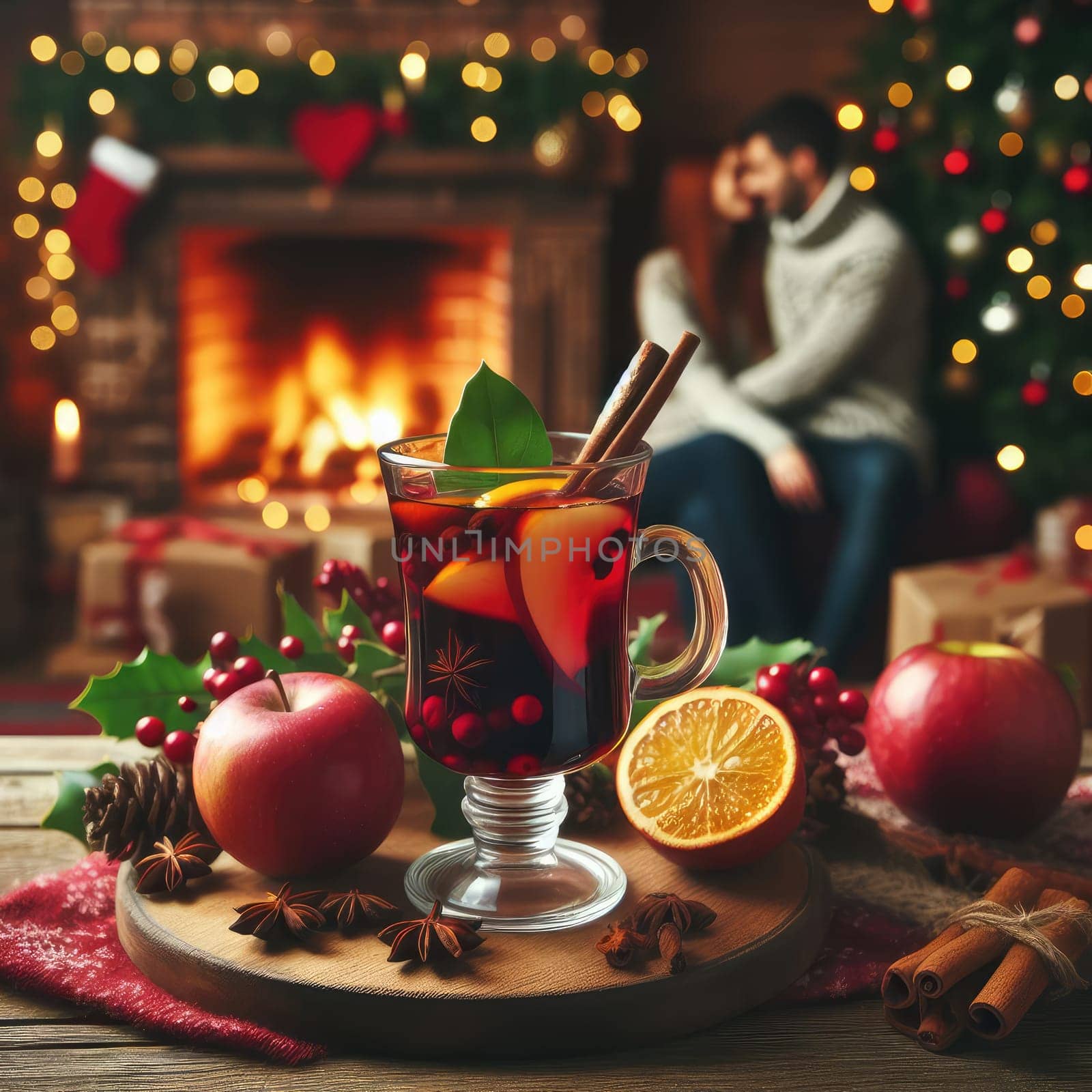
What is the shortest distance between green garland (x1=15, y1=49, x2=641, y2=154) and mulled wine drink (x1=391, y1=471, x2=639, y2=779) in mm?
2780

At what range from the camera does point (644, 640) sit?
1.14 m

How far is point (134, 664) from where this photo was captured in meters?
1.03

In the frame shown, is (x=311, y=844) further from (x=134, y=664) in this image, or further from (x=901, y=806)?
(x=901, y=806)

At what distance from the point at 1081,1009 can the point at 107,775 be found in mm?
692

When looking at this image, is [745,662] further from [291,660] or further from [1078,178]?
[1078,178]

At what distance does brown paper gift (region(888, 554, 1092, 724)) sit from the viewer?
2531mm

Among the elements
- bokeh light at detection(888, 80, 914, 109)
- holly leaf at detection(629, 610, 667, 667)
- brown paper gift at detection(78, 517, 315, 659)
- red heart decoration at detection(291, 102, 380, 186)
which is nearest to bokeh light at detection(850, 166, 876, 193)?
bokeh light at detection(888, 80, 914, 109)

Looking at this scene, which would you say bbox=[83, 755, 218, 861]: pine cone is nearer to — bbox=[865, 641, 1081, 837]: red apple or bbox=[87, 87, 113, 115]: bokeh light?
bbox=[865, 641, 1081, 837]: red apple

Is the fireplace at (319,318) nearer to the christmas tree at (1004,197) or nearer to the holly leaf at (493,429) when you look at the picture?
the christmas tree at (1004,197)

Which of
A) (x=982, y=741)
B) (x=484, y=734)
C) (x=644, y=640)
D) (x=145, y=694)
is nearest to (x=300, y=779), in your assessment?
(x=484, y=734)

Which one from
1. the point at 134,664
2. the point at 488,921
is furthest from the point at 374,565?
the point at 488,921

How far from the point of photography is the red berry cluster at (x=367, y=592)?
1.13 meters

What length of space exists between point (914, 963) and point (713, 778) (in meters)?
0.21

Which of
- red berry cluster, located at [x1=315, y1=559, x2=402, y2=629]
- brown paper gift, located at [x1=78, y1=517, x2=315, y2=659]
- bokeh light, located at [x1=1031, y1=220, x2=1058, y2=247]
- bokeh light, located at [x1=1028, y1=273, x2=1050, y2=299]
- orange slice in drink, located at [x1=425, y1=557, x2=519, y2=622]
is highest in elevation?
bokeh light, located at [x1=1031, y1=220, x2=1058, y2=247]
